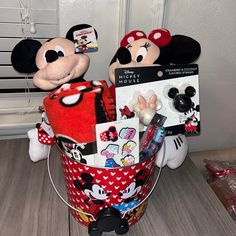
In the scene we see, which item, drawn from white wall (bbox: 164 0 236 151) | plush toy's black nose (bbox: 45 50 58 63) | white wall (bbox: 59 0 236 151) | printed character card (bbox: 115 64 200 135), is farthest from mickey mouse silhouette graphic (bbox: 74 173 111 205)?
white wall (bbox: 164 0 236 151)

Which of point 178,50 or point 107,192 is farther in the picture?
point 178,50

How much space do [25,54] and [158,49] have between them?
0.30 metres

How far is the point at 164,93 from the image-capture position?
2.14 ft

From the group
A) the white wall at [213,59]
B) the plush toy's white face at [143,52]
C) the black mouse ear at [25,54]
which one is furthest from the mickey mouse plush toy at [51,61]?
the white wall at [213,59]

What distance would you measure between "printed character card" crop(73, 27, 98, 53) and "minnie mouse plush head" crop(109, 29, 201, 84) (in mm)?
60

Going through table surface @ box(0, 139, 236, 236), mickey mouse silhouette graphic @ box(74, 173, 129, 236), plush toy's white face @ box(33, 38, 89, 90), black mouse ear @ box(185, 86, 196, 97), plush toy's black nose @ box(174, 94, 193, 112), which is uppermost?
plush toy's white face @ box(33, 38, 89, 90)

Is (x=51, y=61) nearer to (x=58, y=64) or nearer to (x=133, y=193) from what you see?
(x=58, y=64)

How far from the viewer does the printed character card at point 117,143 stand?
1.82 feet

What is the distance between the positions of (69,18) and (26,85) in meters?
0.24

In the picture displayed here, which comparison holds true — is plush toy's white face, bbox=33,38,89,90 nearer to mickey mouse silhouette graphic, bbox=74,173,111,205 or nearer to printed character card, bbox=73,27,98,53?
printed character card, bbox=73,27,98,53

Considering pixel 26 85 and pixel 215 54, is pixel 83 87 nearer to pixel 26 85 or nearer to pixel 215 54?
pixel 26 85

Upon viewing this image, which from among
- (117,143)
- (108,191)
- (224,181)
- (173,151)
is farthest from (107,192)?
(224,181)

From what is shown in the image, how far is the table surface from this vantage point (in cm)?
67

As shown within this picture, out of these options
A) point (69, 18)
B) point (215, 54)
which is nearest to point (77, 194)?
point (69, 18)
